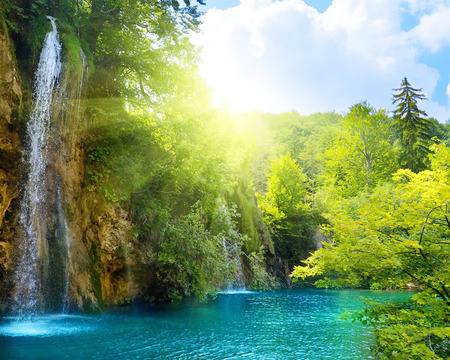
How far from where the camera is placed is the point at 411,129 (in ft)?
92.1

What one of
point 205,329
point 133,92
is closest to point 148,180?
point 133,92

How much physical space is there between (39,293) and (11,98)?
6.12m

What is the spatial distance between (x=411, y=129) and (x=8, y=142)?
30105mm

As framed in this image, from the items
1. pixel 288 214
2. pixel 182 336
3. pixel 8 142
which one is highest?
pixel 8 142

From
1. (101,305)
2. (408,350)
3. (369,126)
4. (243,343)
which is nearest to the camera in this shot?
(408,350)

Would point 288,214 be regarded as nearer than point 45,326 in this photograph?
No

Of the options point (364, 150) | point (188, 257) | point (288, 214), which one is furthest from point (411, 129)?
point (188, 257)

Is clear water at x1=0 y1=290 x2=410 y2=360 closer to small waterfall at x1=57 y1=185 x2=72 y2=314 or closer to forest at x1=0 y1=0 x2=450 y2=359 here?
small waterfall at x1=57 y1=185 x2=72 y2=314

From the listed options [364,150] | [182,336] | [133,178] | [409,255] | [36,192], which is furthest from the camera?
[364,150]

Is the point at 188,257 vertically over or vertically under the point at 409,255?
under

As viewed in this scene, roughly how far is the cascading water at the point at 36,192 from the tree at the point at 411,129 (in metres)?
27.3

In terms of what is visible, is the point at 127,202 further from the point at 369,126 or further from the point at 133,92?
the point at 369,126

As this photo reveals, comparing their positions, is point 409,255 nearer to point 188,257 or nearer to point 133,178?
point 188,257

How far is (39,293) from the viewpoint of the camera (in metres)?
9.70
